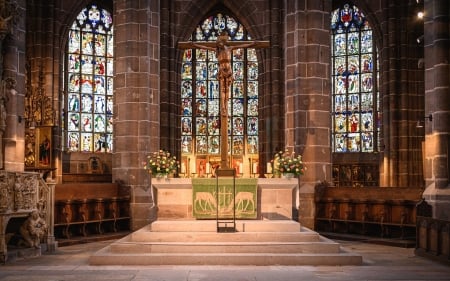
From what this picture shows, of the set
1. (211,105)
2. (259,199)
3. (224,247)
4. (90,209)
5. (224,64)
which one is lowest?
(224,247)

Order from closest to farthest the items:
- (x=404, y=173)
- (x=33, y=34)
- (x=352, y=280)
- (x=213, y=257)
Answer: (x=352, y=280) < (x=213, y=257) < (x=404, y=173) < (x=33, y=34)

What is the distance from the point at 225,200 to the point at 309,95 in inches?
263

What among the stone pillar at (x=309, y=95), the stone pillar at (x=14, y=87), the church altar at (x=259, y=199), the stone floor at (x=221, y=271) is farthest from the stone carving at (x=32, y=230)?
the stone pillar at (x=309, y=95)

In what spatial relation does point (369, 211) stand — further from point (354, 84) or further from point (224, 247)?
point (354, 84)

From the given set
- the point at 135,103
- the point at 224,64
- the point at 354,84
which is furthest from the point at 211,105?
the point at 224,64

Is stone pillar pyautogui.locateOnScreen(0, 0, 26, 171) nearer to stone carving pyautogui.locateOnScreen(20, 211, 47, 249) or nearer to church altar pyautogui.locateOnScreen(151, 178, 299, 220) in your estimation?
stone carving pyautogui.locateOnScreen(20, 211, 47, 249)

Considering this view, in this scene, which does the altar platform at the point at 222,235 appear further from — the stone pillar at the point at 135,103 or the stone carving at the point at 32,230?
the stone pillar at the point at 135,103

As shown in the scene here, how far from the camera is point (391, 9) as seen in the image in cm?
2680

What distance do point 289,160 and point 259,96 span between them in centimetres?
1351

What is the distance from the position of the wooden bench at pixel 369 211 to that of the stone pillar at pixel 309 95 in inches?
Result: 18.7

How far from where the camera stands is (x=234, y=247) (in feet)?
42.4

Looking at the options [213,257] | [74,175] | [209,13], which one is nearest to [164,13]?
[209,13]

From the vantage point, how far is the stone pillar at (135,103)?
20266 mm

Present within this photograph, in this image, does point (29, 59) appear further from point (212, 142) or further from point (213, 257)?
point (213, 257)
